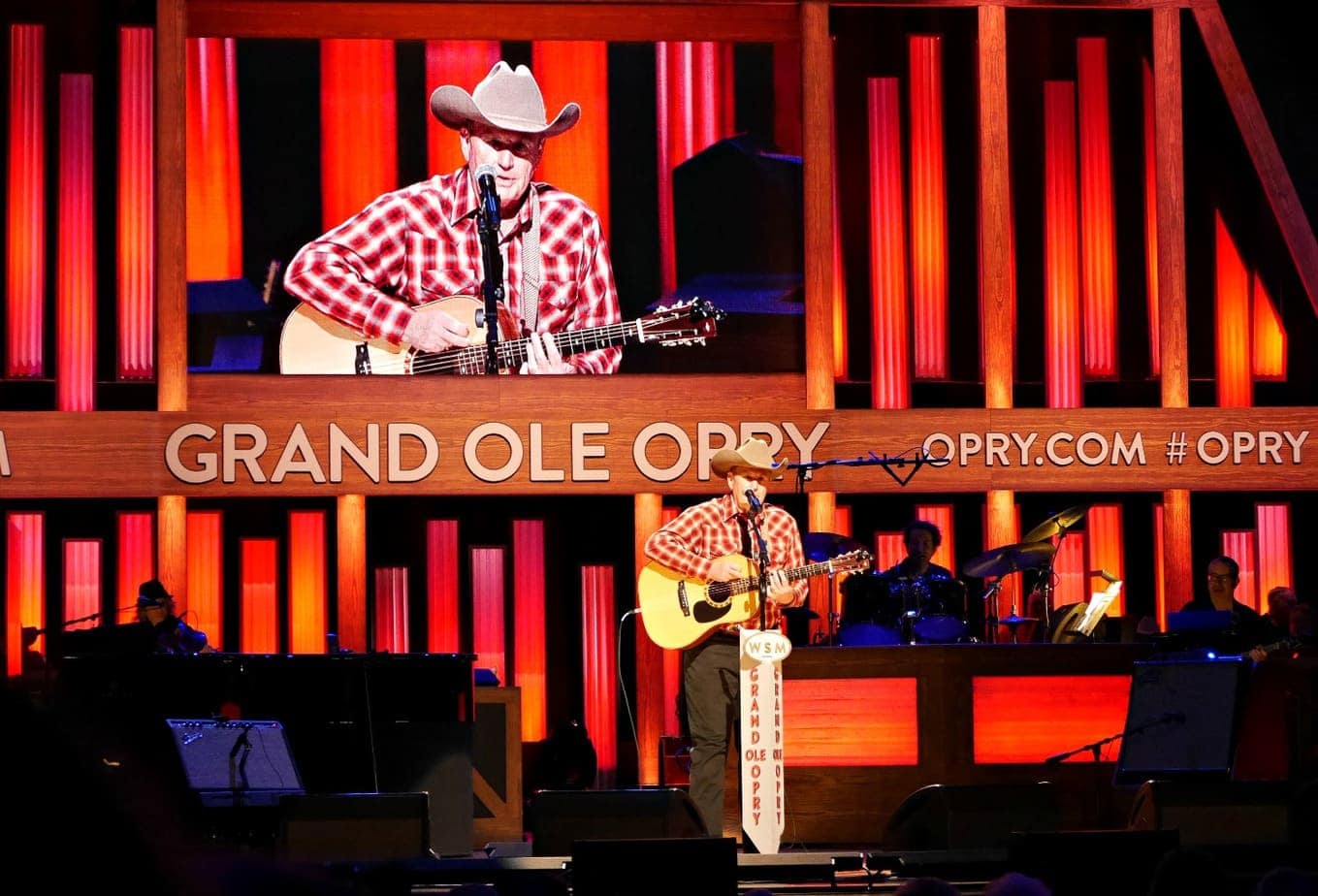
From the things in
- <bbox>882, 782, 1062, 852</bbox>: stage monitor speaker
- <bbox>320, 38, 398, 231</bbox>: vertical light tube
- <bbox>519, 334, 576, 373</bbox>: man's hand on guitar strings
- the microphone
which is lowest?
<bbox>882, 782, 1062, 852</bbox>: stage monitor speaker

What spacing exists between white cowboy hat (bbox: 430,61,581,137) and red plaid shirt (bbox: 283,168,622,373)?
417 millimetres

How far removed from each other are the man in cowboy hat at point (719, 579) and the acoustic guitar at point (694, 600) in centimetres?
4

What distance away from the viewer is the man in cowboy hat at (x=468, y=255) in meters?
11.6

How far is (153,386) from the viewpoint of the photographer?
38.1 ft

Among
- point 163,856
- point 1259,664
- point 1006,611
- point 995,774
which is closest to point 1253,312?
point 1006,611

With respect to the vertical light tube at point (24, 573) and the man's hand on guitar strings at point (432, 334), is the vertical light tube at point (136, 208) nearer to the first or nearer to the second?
the vertical light tube at point (24, 573)

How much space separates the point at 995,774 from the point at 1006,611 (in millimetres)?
2828

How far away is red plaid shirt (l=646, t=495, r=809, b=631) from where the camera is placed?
818cm

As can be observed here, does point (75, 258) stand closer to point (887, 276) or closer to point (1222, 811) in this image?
point (887, 276)

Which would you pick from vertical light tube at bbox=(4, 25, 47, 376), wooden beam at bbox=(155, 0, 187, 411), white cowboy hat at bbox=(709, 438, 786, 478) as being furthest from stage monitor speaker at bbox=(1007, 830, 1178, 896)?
Answer: vertical light tube at bbox=(4, 25, 47, 376)

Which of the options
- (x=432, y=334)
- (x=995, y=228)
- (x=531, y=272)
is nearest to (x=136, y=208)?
(x=432, y=334)

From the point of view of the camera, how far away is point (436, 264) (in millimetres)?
11625

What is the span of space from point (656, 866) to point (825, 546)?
460cm

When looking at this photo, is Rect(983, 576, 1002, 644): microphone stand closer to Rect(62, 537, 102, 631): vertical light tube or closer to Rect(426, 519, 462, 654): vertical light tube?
Rect(426, 519, 462, 654): vertical light tube
